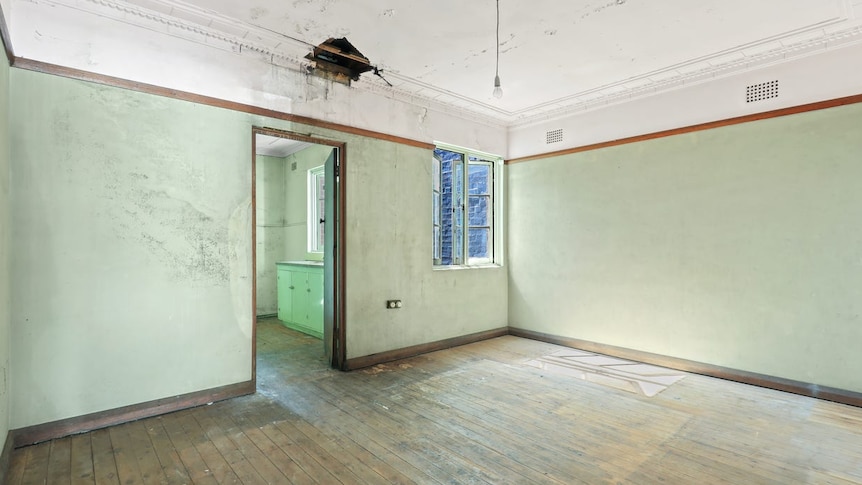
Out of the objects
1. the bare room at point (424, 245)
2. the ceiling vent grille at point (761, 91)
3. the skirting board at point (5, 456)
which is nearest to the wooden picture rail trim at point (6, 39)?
the bare room at point (424, 245)

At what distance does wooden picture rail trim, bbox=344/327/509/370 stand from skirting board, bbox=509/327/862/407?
1.90 ft

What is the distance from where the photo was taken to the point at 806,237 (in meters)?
3.72

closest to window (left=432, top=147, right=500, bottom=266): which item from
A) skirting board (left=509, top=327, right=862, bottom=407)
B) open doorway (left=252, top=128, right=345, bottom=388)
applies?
open doorway (left=252, top=128, right=345, bottom=388)

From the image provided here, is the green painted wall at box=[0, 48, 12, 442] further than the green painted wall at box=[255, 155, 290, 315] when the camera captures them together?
No

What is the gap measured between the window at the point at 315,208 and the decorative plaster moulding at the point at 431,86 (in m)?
2.71

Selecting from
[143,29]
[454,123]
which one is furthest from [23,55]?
[454,123]

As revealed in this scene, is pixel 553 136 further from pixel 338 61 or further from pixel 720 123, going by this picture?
pixel 338 61

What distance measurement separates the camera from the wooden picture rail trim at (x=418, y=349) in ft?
14.6

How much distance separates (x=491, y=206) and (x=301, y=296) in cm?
307

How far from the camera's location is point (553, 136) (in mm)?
5551

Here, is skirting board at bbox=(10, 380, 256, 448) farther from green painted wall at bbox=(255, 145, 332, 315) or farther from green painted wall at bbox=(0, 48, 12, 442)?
green painted wall at bbox=(255, 145, 332, 315)

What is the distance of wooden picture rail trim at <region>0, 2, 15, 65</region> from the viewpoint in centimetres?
235

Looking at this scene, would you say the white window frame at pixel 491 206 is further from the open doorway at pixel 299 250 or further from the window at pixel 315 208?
the window at pixel 315 208

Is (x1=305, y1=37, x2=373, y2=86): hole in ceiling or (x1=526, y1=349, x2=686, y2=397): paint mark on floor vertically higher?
(x1=305, y1=37, x2=373, y2=86): hole in ceiling
